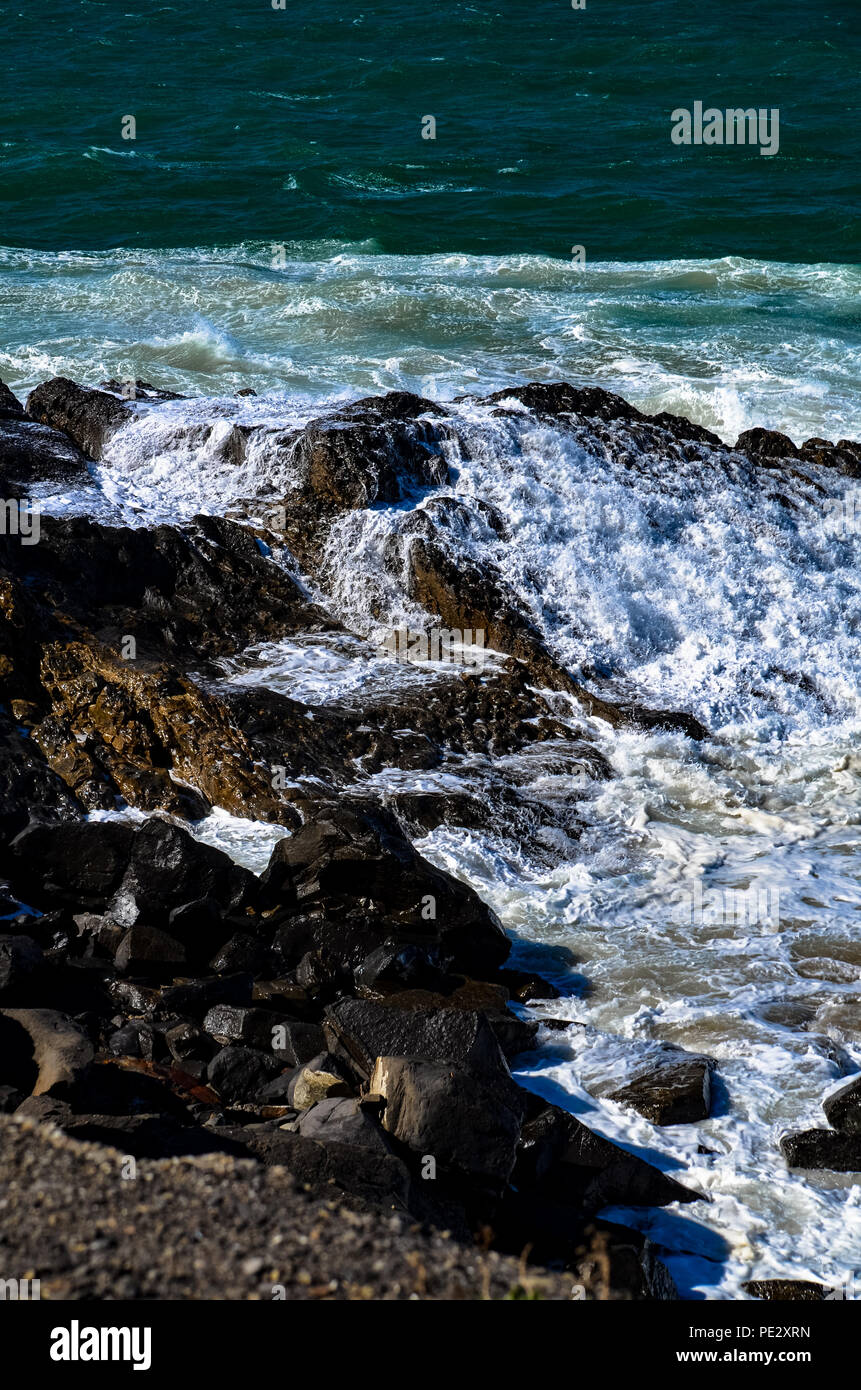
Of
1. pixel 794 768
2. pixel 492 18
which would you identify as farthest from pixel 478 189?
pixel 794 768

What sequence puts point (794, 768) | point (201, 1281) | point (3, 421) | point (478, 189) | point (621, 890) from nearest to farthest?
point (201, 1281) < point (621, 890) < point (794, 768) < point (3, 421) < point (478, 189)

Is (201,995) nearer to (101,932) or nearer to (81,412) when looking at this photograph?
(101,932)

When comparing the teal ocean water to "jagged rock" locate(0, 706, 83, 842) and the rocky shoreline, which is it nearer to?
the rocky shoreline

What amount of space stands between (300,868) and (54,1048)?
3.56m

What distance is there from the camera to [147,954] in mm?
10742

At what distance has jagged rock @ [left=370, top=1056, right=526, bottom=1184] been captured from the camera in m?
8.12

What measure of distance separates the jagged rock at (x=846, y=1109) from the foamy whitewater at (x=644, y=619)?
7.0 inches

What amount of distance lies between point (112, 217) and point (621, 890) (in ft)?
92.4

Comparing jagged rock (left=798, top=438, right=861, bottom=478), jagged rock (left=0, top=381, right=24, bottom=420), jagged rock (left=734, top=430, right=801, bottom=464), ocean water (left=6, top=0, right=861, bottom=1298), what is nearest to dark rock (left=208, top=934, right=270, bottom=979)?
ocean water (left=6, top=0, right=861, bottom=1298)

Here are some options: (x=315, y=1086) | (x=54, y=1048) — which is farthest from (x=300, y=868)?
(x=54, y=1048)

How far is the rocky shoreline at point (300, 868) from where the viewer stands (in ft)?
25.8
